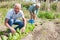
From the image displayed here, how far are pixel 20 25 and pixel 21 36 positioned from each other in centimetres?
38

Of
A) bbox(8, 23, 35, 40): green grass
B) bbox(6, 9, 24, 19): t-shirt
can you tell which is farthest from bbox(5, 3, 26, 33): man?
bbox(8, 23, 35, 40): green grass

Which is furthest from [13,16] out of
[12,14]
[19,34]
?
[19,34]

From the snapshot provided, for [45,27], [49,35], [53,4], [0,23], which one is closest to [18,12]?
[49,35]

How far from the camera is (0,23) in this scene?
30.8ft

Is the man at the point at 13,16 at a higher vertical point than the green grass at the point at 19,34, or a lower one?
higher

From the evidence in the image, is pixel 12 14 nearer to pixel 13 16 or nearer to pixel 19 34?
pixel 13 16

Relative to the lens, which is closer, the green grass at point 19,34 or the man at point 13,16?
the green grass at point 19,34

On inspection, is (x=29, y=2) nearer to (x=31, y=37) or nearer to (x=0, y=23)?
(x=0, y=23)

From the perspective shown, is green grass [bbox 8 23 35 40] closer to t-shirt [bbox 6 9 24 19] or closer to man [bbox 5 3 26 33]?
man [bbox 5 3 26 33]

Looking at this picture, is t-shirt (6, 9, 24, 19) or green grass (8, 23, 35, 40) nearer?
green grass (8, 23, 35, 40)

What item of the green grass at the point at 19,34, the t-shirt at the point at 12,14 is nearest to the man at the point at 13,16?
the t-shirt at the point at 12,14

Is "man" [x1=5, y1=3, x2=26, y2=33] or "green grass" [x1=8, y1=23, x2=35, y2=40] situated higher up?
"man" [x1=5, y1=3, x2=26, y2=33]

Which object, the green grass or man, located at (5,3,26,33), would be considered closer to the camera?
the green grass

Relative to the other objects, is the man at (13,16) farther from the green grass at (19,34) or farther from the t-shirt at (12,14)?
the green grass at (19,34)
